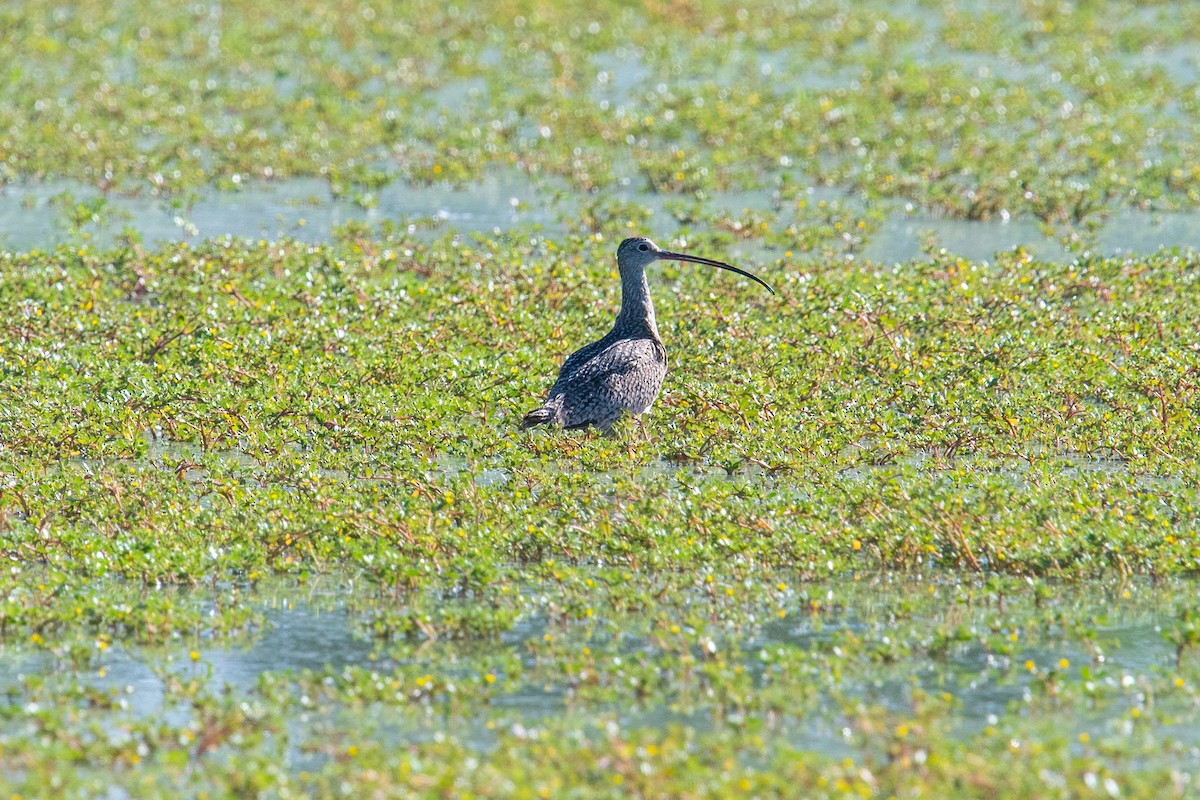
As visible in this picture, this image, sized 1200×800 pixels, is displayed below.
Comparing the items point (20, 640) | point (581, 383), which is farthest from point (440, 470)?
point (20, 640)

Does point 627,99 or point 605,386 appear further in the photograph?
point 627,99

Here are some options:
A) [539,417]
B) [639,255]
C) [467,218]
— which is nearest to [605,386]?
[539,417]

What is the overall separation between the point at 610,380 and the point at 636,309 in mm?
1384

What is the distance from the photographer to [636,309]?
1248 cm

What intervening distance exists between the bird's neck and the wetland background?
0.55 m

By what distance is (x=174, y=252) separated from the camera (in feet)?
50.2

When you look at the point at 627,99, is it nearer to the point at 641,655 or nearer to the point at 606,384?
the point at 606,384

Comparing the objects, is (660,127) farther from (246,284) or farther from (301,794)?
(301,794)

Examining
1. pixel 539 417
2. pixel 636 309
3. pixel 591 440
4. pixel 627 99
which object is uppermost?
pixel 627 99

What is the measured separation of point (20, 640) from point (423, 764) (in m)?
2.35

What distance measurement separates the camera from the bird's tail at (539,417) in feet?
35.9

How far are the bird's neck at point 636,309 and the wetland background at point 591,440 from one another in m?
0.55

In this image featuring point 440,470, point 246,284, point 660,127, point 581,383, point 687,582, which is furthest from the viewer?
point 660,127

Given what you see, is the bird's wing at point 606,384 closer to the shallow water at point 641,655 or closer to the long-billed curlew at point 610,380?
the long-billed curlew at point 610,380
